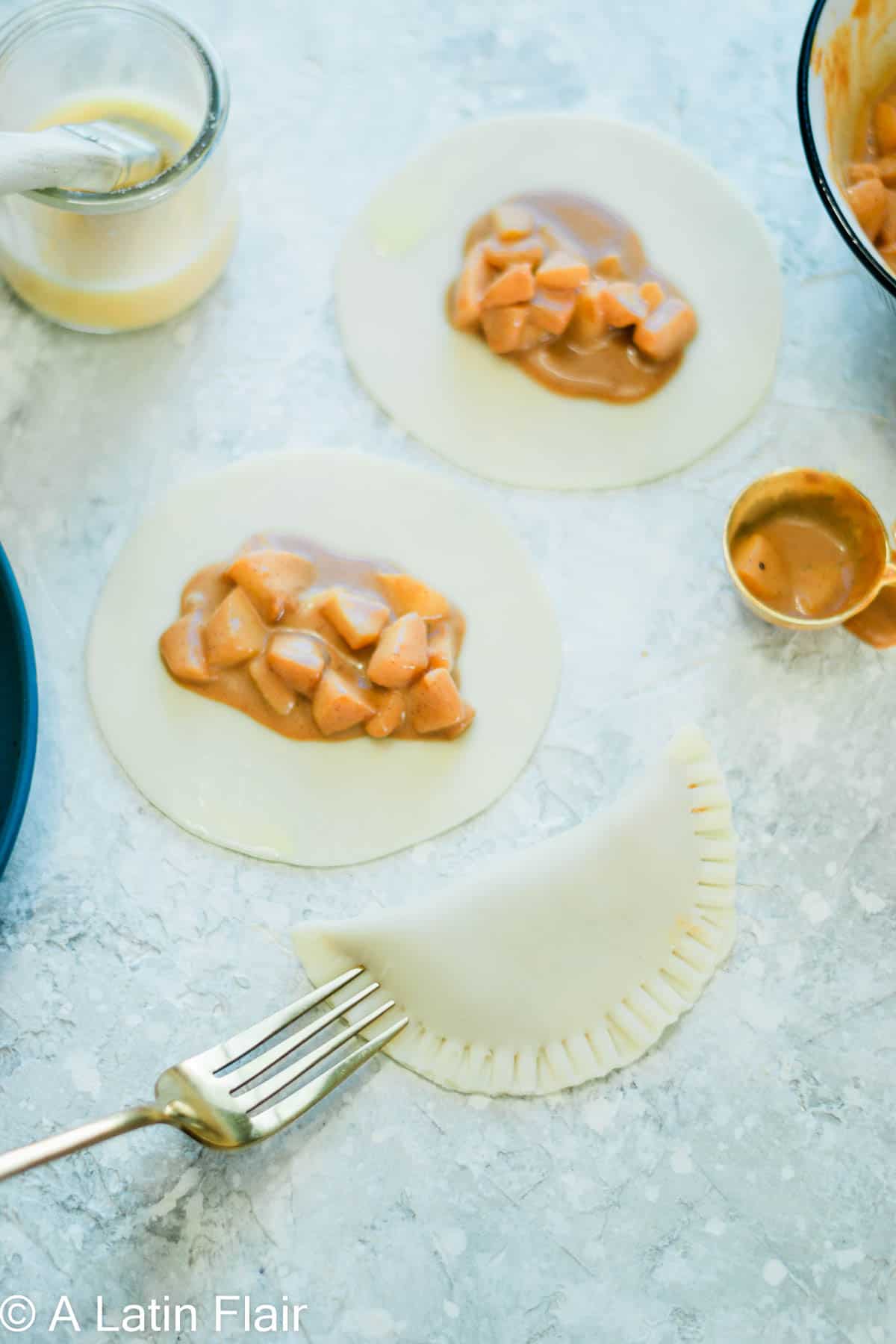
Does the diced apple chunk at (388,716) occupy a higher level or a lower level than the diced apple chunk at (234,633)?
lower

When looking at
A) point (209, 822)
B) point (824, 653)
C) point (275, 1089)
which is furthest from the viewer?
point (824, 653)

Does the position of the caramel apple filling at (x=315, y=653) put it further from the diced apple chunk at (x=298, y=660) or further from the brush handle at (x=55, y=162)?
the brush handle at (x=55, y=162)

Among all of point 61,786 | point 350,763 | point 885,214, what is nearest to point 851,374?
point 885,214

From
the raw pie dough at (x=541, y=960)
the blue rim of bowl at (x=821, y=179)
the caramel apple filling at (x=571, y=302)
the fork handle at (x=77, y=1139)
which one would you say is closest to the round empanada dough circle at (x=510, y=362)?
the caramel apple filling at (x=571, y=302)

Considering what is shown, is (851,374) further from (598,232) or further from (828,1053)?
(828,1053)

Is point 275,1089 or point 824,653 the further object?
point 824,653

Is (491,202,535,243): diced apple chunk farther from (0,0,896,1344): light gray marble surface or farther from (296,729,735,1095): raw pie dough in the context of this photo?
(296,729,735,1095): raw pie dough

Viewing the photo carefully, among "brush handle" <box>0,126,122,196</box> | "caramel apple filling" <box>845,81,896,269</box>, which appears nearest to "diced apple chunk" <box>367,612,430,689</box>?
"brush handle" <box>0,126,122,196</box>

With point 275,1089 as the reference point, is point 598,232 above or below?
above
